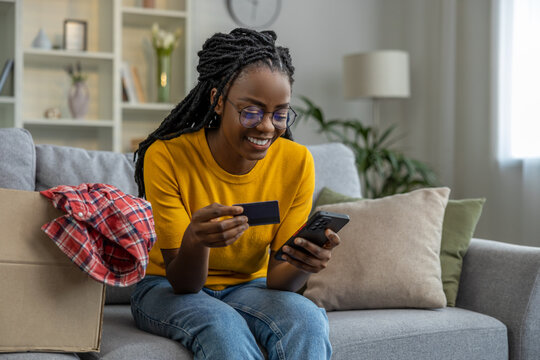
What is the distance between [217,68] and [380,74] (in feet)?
7.19

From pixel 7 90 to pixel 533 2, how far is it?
262 centimetres

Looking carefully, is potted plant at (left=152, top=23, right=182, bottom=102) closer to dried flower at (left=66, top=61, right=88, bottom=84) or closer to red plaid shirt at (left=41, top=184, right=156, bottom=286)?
dried flower at (left=66, top=61, right=88, bottom=84)

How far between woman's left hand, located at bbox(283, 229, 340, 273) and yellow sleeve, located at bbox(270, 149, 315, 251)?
13cm

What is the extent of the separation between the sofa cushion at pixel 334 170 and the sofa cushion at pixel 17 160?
0.86m

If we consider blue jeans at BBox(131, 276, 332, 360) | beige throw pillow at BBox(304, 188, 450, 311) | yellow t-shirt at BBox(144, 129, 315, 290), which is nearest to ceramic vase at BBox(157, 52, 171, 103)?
beige throw pillow at BBox(304, 188, 450, 311)

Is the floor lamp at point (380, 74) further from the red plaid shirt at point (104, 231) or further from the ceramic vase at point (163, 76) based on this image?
the red plaid shirt at point (104, 231)

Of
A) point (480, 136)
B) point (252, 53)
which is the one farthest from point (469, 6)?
point (252, 53)

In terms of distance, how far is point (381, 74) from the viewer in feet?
11.3

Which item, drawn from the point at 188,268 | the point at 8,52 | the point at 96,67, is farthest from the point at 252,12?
the point at 188,268

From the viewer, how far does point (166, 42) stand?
136 inches

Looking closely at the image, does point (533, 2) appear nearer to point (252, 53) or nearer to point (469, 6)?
point (469, 6)

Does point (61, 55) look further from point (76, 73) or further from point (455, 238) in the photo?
point (455, 238)

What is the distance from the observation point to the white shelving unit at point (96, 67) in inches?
130

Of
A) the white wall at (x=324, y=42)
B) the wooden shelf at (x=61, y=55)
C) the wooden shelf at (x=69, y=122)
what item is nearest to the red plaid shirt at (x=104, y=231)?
the wooden shelf at (x=69, y=122)
